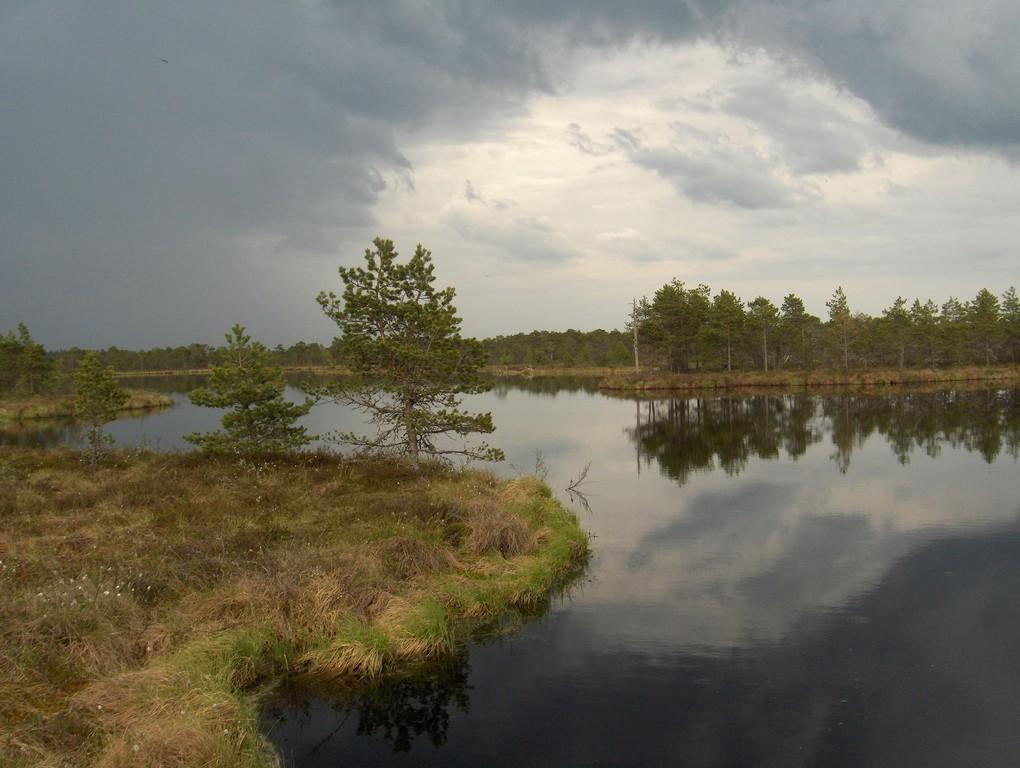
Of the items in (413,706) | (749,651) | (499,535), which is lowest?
(749,651)

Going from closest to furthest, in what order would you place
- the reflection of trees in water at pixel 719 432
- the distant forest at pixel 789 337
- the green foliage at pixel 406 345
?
1. the green foliage at pixel 406 345
2. the reflection of trees in water at pixel 719 432
3. the distant forest at pixel 789 337

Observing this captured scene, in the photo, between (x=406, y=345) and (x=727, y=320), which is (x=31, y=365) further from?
(x=727, y=320)

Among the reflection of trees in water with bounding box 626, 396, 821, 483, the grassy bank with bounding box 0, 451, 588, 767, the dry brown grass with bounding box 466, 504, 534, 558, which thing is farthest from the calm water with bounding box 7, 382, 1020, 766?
the reflection of trees in water with bounding box 626, 396, 821, 483

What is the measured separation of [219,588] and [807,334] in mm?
105459

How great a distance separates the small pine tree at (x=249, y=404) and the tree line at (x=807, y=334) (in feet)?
220

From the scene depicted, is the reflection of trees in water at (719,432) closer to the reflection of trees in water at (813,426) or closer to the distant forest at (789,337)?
the reflection of trees in water at (813,426)

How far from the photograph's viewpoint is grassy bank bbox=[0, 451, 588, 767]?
8.09 metres

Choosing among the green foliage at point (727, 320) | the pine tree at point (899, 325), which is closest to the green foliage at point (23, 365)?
the green foliage at point (727, 320)

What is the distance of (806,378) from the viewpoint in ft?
270

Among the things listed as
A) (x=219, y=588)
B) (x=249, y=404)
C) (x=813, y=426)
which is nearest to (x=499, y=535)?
(x=219, y=588)

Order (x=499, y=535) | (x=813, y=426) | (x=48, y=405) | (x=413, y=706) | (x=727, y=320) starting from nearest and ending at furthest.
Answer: (x=413, y=706) < (x=499, y=535) < (x=813, y=426) < (x=48, y=405) < (x=727, y=320)

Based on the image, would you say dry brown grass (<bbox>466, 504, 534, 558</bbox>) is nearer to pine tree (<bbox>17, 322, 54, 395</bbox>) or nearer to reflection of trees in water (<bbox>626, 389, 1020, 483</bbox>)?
reflection of trees in water (<bbox>626, 389, 1020, 483</bbox>)

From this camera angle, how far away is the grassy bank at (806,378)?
8181cm

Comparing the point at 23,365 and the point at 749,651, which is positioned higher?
the point at 23,365
